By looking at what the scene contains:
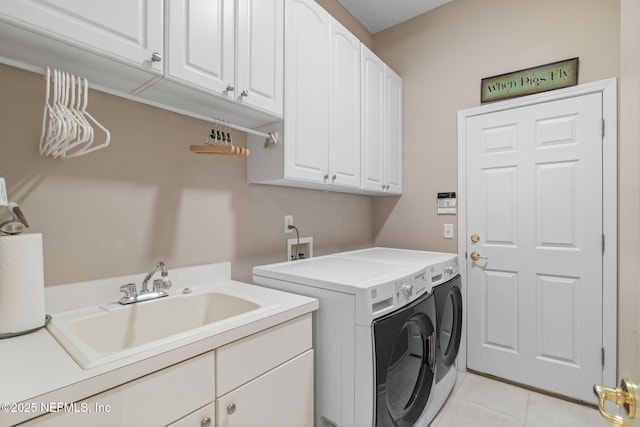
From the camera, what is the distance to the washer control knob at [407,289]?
4.91ft

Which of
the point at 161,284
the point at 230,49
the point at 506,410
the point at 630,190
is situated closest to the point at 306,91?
the point at 230,49

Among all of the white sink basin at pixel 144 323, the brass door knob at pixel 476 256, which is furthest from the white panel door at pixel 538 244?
the white sink basin at pixel 144 323

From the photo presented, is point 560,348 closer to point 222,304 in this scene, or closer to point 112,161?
point 222,304

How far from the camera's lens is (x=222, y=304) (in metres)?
1.47

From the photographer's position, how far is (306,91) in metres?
1.78

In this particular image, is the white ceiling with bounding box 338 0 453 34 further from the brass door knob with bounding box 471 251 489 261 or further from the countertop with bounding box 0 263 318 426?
the countertop with bounding box 0 263 318 426

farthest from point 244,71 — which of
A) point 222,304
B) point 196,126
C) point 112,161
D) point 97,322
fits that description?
point 97,322

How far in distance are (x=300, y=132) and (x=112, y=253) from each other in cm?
108

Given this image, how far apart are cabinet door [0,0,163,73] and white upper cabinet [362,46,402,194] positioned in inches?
58.2

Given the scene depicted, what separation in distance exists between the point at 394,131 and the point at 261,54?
1.49 m

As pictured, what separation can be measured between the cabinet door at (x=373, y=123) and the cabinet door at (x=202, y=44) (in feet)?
3.79

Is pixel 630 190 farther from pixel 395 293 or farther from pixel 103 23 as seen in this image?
pixel 103 23

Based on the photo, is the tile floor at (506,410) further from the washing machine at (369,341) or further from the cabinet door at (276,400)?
the cabinet door at (276,400)

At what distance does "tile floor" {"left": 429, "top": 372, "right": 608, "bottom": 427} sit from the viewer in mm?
1843
